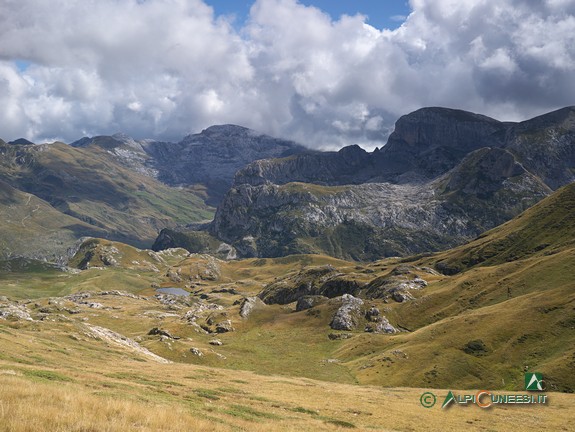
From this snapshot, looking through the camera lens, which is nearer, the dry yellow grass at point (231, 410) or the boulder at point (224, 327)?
the dry yellow grass at point (231, 410)

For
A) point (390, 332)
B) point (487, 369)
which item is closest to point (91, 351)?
point (487, 369)

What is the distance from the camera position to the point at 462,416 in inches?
2103

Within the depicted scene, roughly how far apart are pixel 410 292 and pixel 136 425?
18781cm

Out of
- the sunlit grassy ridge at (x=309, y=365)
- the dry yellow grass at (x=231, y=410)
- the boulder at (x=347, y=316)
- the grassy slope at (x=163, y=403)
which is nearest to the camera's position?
the dry yellow grass at (x=231, y=410)

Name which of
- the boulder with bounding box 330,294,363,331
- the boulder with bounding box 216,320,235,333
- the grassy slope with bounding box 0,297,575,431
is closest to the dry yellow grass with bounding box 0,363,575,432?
the grassy slope with bounding box 0,297,575,431

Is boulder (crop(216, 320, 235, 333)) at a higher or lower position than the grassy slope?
lower

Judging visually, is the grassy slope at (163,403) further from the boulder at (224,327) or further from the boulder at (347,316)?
the boulder at (347,316)

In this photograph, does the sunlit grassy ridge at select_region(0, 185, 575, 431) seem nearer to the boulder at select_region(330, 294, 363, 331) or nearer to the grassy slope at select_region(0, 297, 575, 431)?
the grassy slope at select_region(0, 297, 575, 431)

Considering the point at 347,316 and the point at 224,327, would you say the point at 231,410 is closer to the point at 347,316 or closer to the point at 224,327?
the point at 347,316

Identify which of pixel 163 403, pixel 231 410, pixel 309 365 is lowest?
pixel 309 365

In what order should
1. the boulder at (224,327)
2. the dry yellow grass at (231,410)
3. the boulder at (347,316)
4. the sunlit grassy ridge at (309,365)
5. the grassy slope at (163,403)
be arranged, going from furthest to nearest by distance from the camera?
the boulder at (224,327), the boulder at (347,316), the sunlit grassy ridge at (309,365), the grassy slope at (163,403), the dry yellow grass at (231,410)

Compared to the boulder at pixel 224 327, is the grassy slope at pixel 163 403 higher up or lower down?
higher up

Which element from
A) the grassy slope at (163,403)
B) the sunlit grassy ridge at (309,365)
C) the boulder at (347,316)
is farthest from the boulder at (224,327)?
the grassy slope at (163,403)

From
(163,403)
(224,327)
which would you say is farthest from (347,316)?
(163,403)
